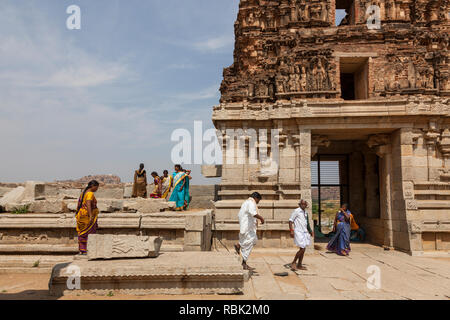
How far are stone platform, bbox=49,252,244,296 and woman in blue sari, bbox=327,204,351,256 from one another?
203 inches

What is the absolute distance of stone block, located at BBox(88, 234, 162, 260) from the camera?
18.6ft

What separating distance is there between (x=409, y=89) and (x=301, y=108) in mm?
3389

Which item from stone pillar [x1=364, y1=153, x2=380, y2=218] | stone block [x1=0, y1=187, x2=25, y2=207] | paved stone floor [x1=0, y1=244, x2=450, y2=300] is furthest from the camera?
stone pillar [x1=364, y1=153, x2=380, y2=218]

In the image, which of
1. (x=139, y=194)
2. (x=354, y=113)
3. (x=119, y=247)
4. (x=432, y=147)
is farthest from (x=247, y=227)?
(x=432, y=147)

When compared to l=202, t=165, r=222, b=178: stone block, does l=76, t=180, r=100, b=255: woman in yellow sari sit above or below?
below

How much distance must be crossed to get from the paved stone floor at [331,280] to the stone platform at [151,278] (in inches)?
5.3

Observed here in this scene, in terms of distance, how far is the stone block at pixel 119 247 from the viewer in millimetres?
5656

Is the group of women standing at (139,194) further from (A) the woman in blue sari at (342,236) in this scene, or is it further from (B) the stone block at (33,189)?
(A) the woman in blue sari at (342,236)

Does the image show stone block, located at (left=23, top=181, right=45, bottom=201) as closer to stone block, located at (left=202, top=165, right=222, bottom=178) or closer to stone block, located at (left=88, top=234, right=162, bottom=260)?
stone block, located at (left=202, top=165, right=222, bottom=178)

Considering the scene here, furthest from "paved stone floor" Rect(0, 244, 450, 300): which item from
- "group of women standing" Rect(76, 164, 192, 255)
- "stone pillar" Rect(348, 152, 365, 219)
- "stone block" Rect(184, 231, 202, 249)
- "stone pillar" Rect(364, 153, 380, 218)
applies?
"stone pillar" Rect(348, 152, 365, 219)

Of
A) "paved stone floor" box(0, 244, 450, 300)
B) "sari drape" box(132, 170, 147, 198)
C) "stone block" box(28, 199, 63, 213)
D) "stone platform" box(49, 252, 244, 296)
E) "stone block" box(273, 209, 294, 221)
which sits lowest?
"paved stone floor" box(0, 244, 450, 300)

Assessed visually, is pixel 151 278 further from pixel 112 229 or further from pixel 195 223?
pixel 112 229
